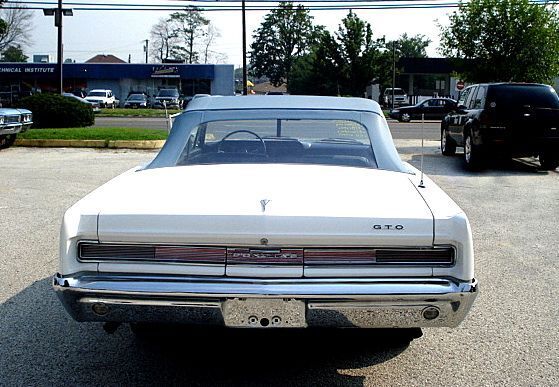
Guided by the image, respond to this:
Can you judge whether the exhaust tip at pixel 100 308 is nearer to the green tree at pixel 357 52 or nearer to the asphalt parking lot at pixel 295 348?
the asphalt parking lot at pixel 295 348

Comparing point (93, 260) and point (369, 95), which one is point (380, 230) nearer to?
point (93, 260)

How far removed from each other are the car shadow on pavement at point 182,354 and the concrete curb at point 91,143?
1275 centimetres

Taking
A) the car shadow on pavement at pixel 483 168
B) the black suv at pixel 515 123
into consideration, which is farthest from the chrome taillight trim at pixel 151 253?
the black suv at pixel 515 123

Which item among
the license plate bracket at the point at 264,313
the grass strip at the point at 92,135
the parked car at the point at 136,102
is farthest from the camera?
the parked car at the point at 136,102

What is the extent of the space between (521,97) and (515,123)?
60cm

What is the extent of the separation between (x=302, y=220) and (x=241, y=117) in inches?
65.2

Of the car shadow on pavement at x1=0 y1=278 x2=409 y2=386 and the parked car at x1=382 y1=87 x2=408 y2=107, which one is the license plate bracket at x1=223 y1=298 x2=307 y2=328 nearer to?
the car shadow on pavement at x1=0 y1=278 x2=409 y2=386

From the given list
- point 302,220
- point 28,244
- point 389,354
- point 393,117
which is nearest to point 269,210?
point 302,220

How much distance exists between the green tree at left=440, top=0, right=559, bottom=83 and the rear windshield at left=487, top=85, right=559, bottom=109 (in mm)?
9420

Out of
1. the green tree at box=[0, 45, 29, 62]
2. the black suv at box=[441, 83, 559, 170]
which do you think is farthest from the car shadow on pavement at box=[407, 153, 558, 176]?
the green tree at box=[0, 45, 29, 62]

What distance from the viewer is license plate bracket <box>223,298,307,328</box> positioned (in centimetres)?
333

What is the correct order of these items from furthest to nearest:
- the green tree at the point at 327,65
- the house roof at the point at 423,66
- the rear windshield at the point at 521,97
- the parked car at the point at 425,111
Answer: the house roof at the point at 423,66 → the green tree at the point at 327,65 → the parked car at the point at 425,111 → the rear windshield at the point at 521,97

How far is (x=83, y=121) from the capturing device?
22641 mm

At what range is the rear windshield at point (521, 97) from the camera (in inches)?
526
